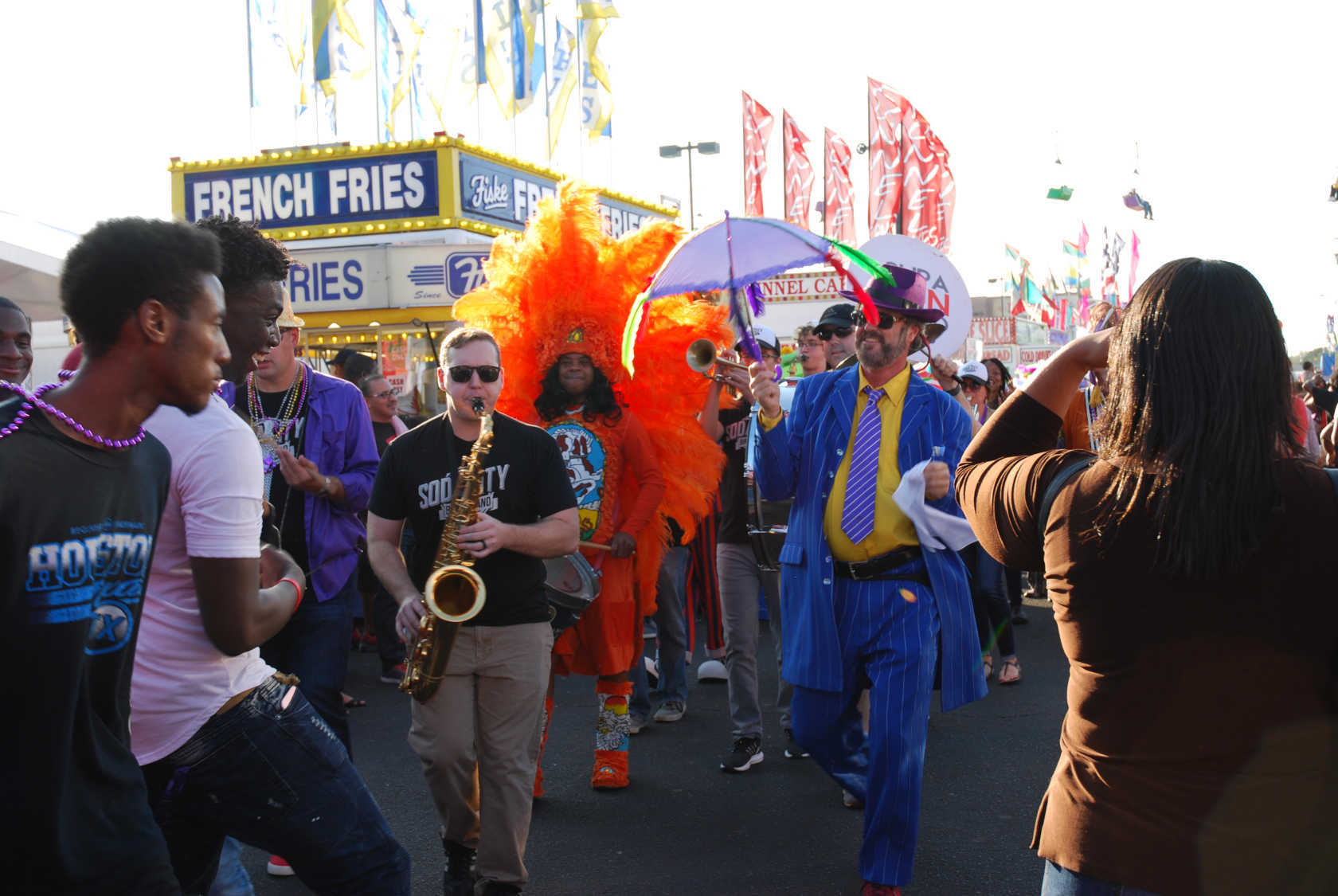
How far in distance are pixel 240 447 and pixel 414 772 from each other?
155 inches

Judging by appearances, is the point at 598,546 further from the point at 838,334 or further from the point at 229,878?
the point at 229,878

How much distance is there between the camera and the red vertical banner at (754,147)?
2458 cm

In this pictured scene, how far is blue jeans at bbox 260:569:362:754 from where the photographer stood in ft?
14.4

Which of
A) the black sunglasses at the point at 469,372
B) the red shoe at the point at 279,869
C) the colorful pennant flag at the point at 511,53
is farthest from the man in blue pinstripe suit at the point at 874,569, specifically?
the colorful pennant flag at the point at 511,53

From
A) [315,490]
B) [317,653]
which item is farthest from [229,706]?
[315,490]

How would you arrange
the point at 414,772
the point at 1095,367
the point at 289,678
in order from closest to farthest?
the point at 1095,367 < the point at 289,678 < the point at 414,772

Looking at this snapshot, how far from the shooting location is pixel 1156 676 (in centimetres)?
197

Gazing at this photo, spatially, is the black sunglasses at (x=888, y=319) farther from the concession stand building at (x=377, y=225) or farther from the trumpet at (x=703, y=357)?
the concession stand building at (x=377, y=225)

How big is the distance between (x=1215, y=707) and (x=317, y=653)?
3337 mm

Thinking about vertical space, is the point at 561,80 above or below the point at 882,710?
above

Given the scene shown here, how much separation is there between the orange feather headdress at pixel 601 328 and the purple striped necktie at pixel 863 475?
5.17 feet

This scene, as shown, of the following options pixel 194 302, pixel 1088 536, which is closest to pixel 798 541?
pixel 1088 536

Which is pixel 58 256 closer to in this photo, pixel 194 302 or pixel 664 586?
pixel 664 586

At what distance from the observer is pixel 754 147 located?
24719 millimetres
